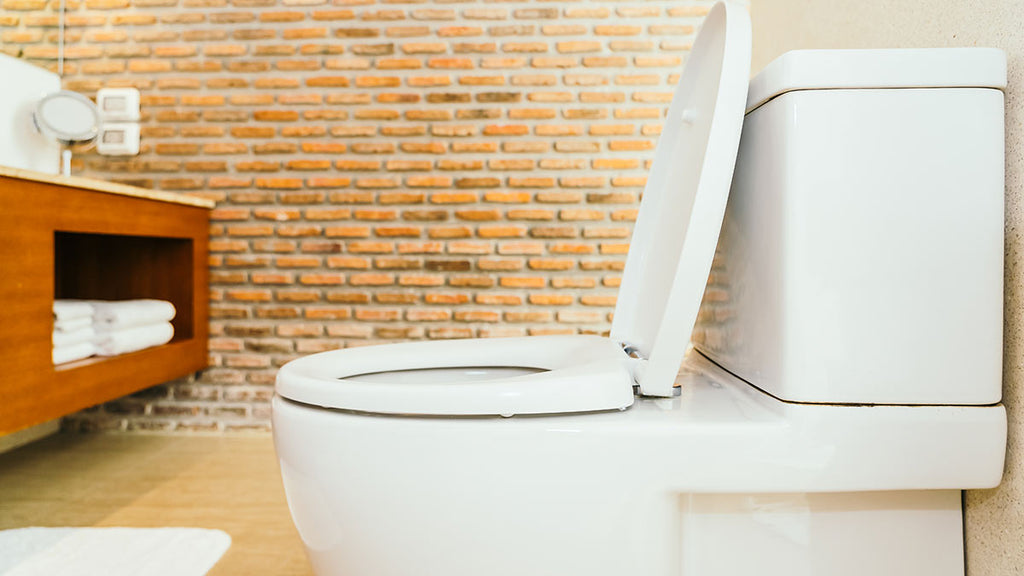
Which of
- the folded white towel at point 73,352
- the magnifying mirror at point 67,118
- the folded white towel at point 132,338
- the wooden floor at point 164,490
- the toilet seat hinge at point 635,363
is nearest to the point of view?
the toilet seat hinge at point 635,363

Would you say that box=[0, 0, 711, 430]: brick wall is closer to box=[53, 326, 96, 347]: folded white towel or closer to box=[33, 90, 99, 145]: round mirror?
box=[33, 90, 99, 145]: round mirror

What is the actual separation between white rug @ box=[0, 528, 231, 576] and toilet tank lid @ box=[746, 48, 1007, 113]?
136 centimetres

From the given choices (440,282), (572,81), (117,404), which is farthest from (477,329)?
(117,404)

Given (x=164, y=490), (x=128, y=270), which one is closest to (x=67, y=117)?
(x=128, y=270)

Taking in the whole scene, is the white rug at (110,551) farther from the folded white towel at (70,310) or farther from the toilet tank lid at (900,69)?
the toilet tank lid at (900,69)

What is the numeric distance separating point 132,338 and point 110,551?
2.13 feet

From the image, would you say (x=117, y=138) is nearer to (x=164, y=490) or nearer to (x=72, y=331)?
(x=72, y=331)

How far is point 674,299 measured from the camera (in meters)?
0.79

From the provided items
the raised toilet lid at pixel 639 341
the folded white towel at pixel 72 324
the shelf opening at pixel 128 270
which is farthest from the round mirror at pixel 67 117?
the raised toilet lid at pixel 639 341

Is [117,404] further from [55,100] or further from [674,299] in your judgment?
[674,299]

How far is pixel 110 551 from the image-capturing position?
1.30 metres

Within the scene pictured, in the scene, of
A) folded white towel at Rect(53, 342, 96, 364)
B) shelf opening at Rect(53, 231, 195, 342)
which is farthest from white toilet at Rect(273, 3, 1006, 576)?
shelf opening at Rect(53, 231, 195, 342)

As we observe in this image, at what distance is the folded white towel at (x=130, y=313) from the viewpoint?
1.68 meters

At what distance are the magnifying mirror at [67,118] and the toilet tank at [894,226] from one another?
6.86ft
